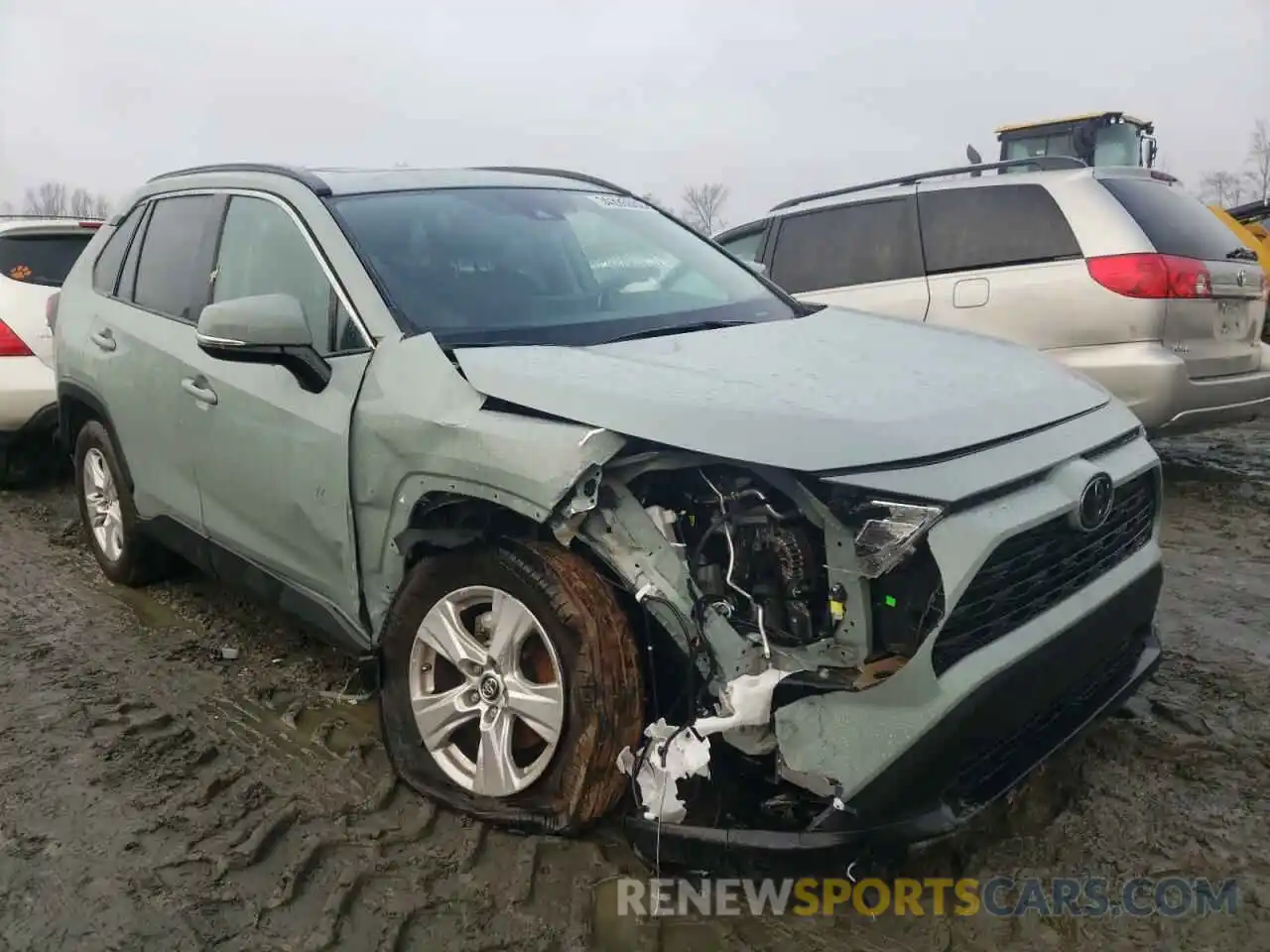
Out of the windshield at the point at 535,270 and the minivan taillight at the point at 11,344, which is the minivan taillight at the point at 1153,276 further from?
the minivan taillight at the point at 11,344

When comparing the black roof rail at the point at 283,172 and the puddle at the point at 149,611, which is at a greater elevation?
the black roof rail at the point at 283,172

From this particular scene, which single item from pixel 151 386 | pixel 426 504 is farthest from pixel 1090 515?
pixel 151 386

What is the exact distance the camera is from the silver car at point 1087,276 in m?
5.20

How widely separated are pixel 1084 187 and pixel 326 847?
4997 millimetres

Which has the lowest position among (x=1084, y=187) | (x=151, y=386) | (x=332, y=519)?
→ (x=332, y=519)

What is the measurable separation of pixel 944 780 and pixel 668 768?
578 mm

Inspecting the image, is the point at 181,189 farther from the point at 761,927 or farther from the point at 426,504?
the point at 761,927

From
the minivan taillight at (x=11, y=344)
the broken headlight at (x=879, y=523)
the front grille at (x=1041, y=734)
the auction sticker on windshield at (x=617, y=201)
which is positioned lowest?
the front grille at (x=1041, y=734)

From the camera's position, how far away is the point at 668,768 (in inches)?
86.6

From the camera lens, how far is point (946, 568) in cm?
204

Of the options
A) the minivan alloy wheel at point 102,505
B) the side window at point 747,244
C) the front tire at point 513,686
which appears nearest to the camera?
the front tire at point 513,686

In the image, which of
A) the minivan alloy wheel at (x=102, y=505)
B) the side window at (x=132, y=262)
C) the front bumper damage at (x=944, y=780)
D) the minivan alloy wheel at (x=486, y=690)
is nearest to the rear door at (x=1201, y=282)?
the front bumper damage at (x=944, y=780)

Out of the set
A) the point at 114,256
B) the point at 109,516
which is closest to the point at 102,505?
the point at 109,516

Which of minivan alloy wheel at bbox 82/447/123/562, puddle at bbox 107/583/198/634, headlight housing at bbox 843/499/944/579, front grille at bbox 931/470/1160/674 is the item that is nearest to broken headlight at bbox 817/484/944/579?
headlight housing at bbox 843/499/944/579
